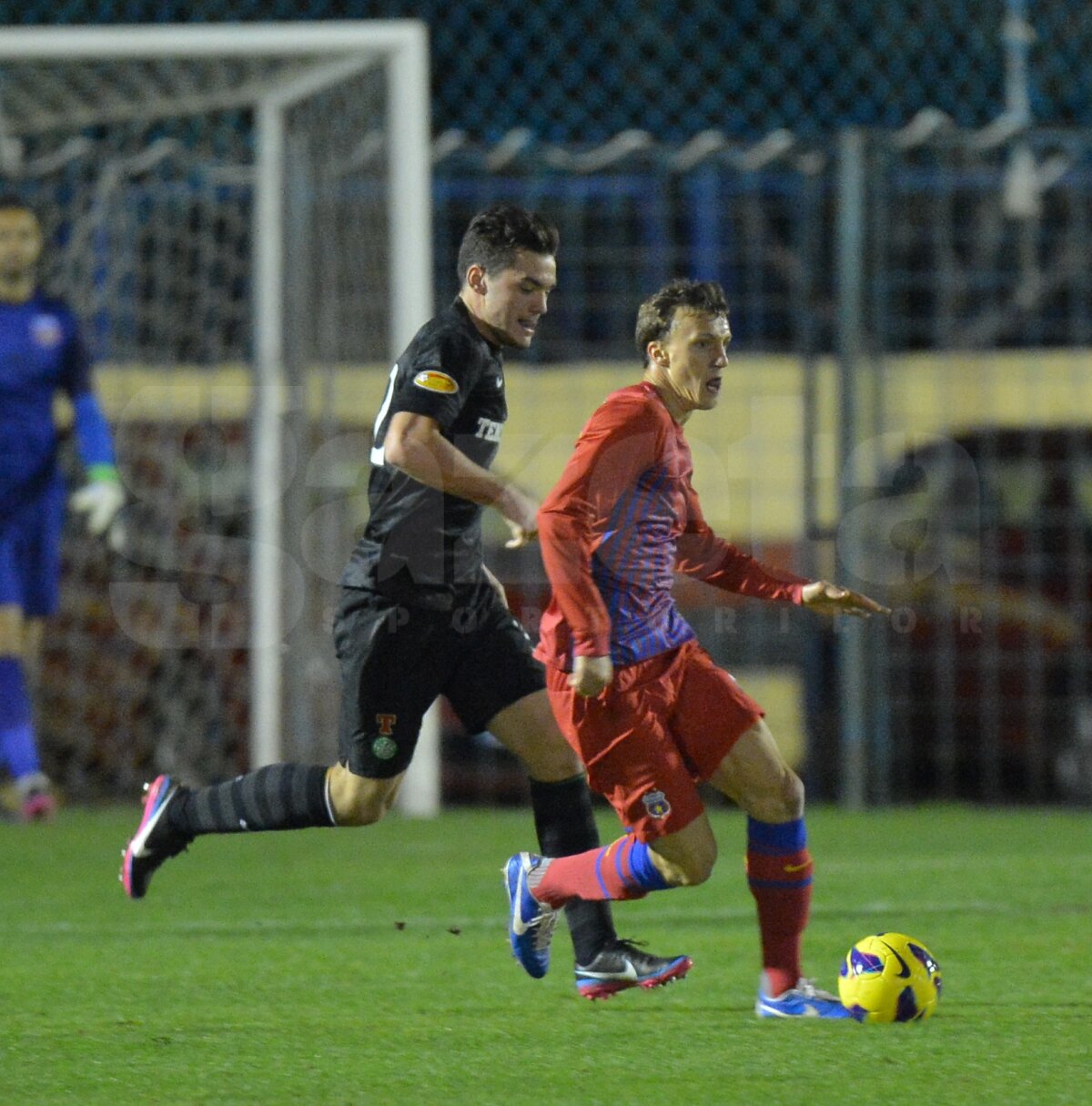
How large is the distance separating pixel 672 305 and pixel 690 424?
19.0 feet

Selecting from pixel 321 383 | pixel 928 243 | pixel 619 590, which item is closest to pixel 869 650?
pixel 928 243

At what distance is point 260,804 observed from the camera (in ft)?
18.5

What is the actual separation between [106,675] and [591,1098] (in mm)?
7240

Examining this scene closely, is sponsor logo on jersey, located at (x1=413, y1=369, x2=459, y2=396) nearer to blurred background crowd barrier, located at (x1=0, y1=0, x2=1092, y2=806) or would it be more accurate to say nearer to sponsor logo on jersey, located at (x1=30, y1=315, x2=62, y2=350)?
sponsor logo on jersey, located at (x1=30, y1=315, x2=62, y2=350)

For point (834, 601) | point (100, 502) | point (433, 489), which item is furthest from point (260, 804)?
point (100, 502)

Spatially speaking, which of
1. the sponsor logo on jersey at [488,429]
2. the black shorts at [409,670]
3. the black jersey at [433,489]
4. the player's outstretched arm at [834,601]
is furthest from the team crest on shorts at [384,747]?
the player's outstretched arm at [834,601]

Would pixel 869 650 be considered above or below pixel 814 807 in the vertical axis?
above

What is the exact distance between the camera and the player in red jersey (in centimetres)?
480

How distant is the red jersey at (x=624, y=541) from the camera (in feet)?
15.5

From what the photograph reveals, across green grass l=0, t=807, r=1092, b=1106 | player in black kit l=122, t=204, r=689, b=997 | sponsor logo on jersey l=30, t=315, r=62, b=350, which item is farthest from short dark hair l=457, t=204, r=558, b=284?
sponsor logo on jersey l=30, t=315, r=62, b=350

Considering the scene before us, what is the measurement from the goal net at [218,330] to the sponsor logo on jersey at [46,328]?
1.19m

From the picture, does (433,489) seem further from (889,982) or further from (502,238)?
(889,982)

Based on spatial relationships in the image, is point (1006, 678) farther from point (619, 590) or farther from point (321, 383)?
point (619, 590)

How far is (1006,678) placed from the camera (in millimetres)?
10477
